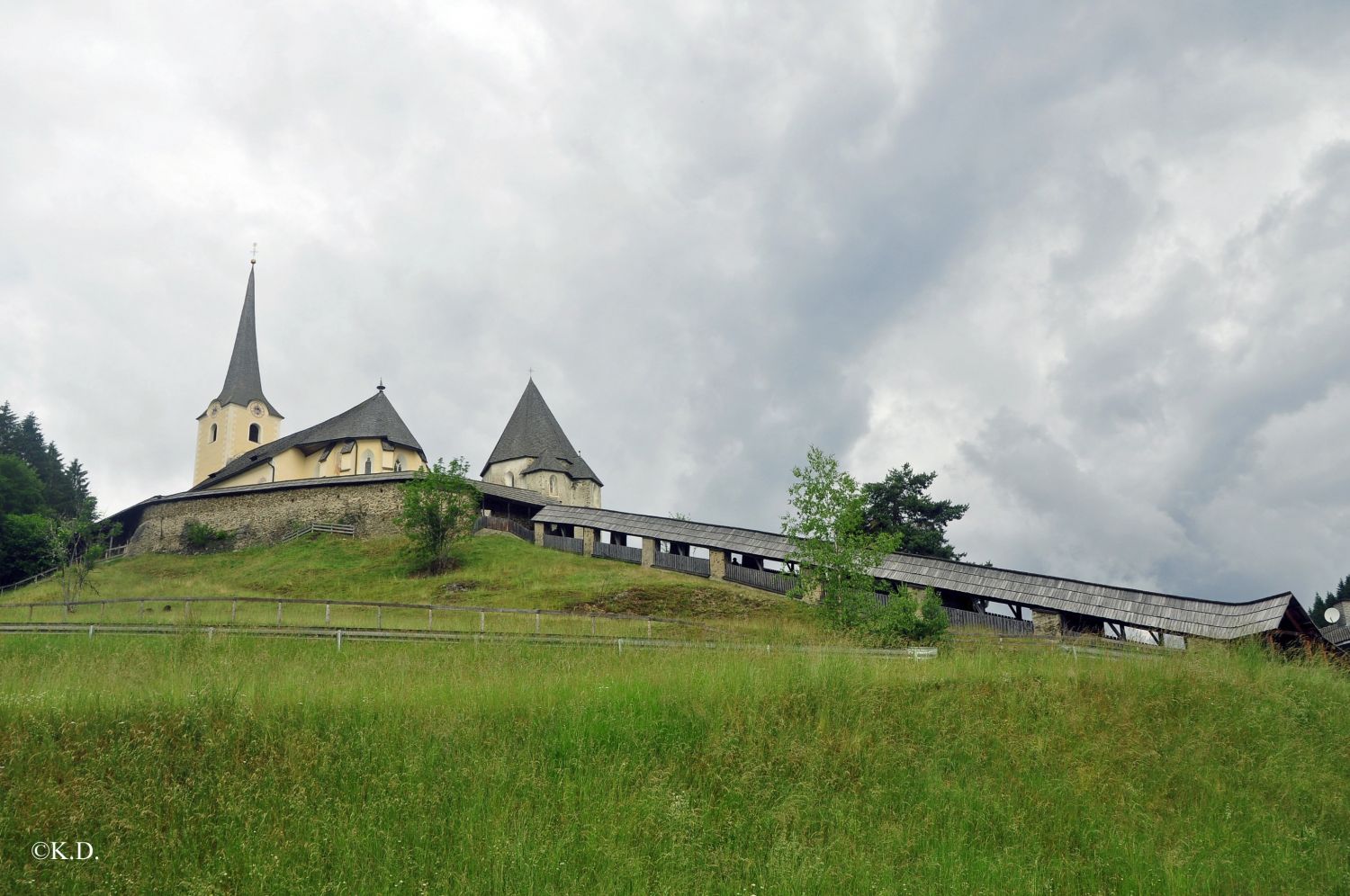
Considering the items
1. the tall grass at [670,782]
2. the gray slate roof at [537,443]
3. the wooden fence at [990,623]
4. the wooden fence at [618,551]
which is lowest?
the tall grass at [670,782]

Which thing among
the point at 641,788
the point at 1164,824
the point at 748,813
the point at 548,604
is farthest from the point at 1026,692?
the point at 548,604

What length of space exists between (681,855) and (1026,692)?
6288 mm

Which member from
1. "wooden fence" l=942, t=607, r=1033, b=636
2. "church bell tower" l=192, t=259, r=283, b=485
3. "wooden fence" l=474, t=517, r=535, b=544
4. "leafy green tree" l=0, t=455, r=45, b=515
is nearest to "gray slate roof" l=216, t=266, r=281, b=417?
"church bell tower" l=192, t=259, r=283, b=485

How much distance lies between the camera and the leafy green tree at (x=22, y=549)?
146ft

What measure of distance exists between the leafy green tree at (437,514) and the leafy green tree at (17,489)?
1056 inches

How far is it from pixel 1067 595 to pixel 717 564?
1309 centimetres

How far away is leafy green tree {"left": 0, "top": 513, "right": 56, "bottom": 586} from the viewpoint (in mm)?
44500

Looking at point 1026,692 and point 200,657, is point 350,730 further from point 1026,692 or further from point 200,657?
point 1026,692

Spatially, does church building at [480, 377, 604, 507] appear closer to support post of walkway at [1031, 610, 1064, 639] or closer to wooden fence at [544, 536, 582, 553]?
wooden fence at [544, 536, 582, 553]

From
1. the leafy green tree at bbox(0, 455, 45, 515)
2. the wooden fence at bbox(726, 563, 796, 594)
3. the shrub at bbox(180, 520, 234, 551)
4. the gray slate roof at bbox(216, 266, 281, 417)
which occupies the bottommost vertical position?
the wooden fence at bbox(726, 563, 796, 594)

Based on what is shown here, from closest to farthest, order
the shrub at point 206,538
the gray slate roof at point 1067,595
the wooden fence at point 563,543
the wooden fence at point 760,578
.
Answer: the gray slate roof at point 1067,595 → the wooden fence at point 760,578 → the wooden fence at point 563,543 → the shrub at point 206,538

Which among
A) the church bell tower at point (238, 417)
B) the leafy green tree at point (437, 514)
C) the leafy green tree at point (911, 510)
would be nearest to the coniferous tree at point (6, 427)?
the church bell tower at point (238, 417)

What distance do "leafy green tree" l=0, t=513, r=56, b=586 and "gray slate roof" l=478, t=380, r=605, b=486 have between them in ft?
76.5

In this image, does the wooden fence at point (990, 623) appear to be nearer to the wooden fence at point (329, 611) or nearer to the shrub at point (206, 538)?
the wooden fence at point (329, 611)
